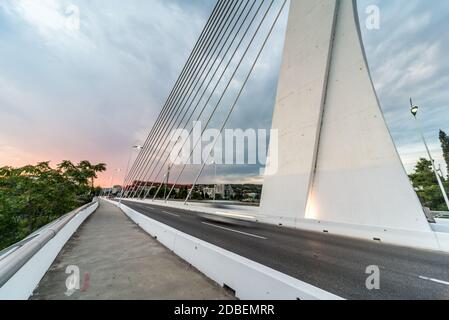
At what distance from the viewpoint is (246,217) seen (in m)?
17.4

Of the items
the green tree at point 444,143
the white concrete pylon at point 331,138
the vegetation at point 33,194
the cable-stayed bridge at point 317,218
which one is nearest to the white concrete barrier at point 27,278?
the cable-stayed bridge at point 317,218

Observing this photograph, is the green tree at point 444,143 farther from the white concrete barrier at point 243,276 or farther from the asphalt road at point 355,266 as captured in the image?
the white concrete barrier at point 243,276

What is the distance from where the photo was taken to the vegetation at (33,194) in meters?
15.0

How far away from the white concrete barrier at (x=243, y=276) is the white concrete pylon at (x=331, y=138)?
30.9ft

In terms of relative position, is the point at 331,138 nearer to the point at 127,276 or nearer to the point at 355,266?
the point at 355,266

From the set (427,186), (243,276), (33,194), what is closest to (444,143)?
(427,186)

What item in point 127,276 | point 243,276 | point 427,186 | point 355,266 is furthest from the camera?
point 427,186

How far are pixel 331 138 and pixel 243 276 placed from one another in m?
12.1

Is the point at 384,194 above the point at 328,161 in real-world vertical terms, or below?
below

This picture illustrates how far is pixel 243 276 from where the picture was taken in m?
3.42
